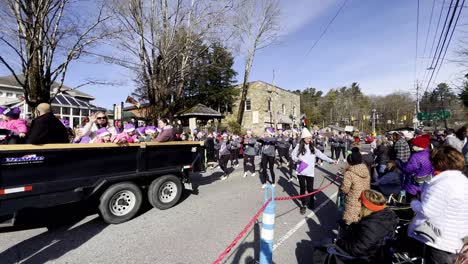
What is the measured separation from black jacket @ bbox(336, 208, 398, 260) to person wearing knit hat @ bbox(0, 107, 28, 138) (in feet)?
19.0

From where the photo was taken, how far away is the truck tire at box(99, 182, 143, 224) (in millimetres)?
4625

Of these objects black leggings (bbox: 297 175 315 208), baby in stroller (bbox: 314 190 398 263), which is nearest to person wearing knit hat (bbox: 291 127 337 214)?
black leggings (bbox: 297 175 315 208)

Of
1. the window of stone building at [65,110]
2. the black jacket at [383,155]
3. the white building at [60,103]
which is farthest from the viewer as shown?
the window of stone building at [65,110]

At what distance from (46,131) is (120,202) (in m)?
1.87

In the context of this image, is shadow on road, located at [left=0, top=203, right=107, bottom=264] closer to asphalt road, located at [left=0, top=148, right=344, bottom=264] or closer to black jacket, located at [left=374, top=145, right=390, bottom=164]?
asphalt road, located at [left=0, top=148, right=344, bottom=264]

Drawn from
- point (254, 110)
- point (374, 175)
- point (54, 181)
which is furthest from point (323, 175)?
point (254, 110)

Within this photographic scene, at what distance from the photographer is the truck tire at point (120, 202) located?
4625 millimetres

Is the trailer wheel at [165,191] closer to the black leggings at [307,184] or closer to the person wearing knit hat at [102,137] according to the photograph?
the person wearing knit hat at [102,137]

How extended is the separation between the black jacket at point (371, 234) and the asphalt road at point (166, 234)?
0.96 m

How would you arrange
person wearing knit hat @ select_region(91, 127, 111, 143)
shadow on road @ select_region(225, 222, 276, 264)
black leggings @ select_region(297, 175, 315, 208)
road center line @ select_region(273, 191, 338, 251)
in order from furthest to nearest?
black leggings @ select_region(297, 175, 315, 208) → person wearing knit hat @ select_region(91, 127, 111, 143) → road center line @ select_region(273, 191, 338, 251) → shadow on road @ select_region(225, 222, 276, 264)

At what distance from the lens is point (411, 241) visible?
284 cm

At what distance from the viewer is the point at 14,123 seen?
16.5ft

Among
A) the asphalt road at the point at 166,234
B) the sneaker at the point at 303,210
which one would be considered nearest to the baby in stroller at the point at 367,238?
the asphalt road at the point at 166,234

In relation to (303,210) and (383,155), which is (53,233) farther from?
(383,155)
